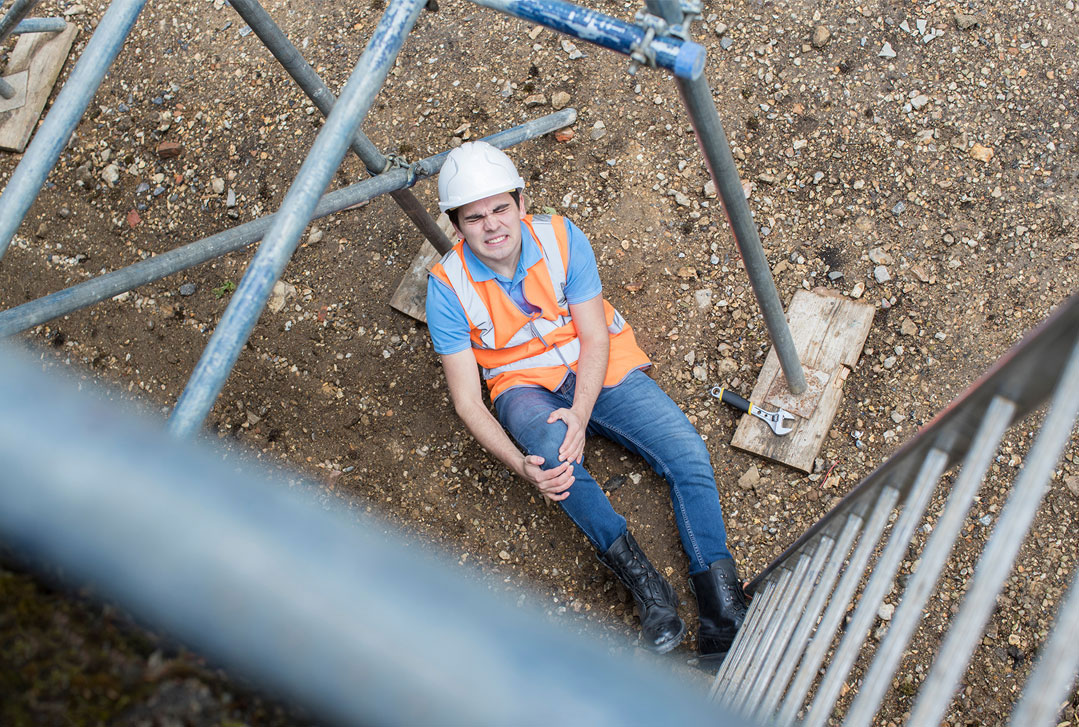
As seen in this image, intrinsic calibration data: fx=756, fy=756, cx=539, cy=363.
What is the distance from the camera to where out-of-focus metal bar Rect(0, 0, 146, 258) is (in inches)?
68.6

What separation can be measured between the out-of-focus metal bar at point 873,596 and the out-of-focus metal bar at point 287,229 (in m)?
1.41

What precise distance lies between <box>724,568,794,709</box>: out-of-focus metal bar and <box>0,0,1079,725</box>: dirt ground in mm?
763

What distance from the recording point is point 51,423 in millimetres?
829

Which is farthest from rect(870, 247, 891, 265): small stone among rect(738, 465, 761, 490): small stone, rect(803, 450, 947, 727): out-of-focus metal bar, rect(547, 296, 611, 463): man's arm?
rect(803, 450, 947, 727): out-of-focus metal bar

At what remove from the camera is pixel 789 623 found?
216 centimetres

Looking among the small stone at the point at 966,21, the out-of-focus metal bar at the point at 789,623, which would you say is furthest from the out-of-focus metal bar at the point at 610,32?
the small stone at the point at 966,21

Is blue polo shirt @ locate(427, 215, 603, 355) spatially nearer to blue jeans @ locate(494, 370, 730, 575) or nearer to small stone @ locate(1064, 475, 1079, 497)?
blue jeans @ locate(494, 370, 730, 575)

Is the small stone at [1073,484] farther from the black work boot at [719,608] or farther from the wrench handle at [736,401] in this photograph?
the black work boot at [719,608]

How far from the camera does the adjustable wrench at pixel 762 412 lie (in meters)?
3.27

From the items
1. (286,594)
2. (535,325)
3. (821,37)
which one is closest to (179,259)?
(535,325)

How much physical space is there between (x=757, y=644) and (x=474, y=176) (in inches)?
72.2

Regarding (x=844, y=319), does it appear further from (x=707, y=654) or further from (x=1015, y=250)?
(x=707, y=654)

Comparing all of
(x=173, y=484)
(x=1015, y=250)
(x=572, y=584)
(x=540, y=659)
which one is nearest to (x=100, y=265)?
(x=572, y=584)

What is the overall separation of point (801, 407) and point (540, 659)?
9.07ft
